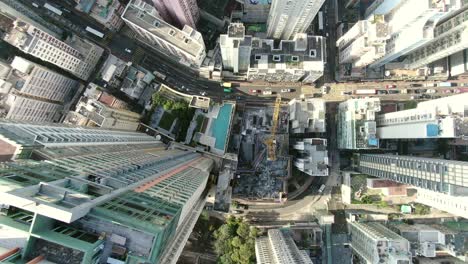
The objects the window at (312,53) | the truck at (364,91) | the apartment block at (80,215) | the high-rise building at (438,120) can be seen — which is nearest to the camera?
the apartment block at (80,215)

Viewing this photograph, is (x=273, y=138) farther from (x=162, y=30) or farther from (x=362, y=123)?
(x=162, y=30)

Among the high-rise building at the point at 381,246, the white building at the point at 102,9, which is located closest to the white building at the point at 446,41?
the high-rise building at the point at 381,246

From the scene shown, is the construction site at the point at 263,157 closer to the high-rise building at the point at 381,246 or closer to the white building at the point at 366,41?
the white building at the point at 366,41

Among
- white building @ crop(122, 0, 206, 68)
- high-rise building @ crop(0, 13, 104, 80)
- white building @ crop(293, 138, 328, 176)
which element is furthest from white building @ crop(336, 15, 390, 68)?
high-rise building @ crop(0, 13, 104, 80)

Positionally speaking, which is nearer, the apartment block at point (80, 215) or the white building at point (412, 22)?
the apartment block at point (80, 215)

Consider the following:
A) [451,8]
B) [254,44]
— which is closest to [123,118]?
[254,44]

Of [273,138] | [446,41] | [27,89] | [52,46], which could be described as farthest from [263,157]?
[27,89]
